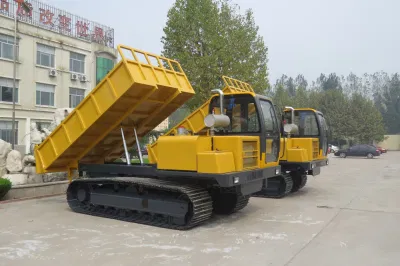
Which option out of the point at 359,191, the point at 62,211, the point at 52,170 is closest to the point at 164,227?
the point at 62,211

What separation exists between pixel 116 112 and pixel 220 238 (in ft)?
11.5

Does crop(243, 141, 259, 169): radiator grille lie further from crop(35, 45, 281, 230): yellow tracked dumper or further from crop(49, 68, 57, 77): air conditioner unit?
crop(49, 68, 57, 77): air conditioner unit

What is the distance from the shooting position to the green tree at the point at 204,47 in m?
19.8

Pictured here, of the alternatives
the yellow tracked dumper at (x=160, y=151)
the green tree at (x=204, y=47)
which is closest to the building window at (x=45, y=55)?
Answer: the green tree at (x=204, y=47)

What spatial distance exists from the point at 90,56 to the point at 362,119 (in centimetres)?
3919

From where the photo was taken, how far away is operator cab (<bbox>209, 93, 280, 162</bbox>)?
823 cm

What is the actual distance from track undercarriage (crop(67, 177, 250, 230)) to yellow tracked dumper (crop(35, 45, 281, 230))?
19mm

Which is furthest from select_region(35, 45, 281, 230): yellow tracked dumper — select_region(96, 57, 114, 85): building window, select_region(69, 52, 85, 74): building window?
select_region(96, 57, 114, 85): building window

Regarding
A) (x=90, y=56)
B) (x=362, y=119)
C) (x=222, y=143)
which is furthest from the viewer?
(x=362, y=119)

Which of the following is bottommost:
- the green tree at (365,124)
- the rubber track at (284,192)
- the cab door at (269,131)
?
the rubber track at (284,192)

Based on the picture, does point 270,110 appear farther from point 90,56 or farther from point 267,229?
point 90,56

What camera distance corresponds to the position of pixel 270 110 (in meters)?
8.77

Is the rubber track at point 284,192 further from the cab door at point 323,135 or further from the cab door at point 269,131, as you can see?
the cab door at point 269,131

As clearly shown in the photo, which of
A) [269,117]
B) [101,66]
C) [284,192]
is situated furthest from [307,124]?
[101,66]
